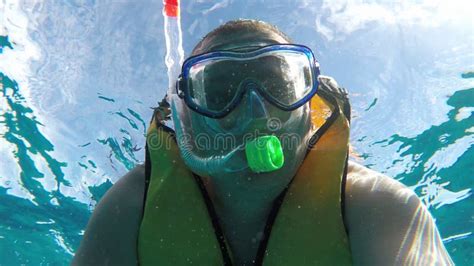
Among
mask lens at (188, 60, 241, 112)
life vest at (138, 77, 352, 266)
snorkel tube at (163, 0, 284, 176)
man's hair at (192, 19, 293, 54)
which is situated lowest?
life vest at (138, 77, 352, 266)

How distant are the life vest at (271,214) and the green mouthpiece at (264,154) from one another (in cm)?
62

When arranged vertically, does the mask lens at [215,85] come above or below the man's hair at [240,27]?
below

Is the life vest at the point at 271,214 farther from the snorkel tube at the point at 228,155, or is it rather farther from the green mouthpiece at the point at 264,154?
the green mouthpiece at the point at 264,154

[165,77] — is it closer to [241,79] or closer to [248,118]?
[241,79]

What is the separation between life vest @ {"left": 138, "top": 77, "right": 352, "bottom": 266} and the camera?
3279 mm

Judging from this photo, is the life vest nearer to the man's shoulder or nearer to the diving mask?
the man's shoulder

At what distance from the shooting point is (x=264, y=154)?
9.16 ft

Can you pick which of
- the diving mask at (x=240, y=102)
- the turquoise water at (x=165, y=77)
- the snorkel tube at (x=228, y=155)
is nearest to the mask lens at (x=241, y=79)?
the diving mask at (x=240, y=102)

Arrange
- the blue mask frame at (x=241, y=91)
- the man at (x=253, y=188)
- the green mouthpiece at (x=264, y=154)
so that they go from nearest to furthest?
1. the green mouthpiece at (x=264, y=154)
2. the man at (x=253, y=188)
3. the blue mask frame at (x=241, y=91)

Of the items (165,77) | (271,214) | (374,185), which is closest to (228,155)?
(271,214)

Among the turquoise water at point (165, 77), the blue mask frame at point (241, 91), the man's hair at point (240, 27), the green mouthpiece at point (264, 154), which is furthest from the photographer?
the turquoise water at point (165, 77)

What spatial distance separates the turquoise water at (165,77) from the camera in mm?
7676

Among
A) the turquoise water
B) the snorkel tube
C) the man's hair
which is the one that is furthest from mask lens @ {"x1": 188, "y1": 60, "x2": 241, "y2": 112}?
the turquoise water

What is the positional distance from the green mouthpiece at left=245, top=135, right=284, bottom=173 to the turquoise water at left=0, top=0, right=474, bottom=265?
5162 millimetres
